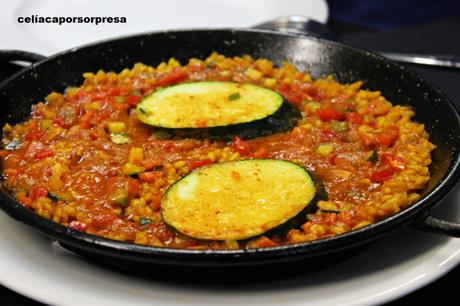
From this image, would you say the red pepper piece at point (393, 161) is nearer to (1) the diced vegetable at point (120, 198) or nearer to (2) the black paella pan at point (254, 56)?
(2) the black paella pan at point (254, 56)

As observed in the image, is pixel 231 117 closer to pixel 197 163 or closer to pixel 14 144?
pixel 197 163

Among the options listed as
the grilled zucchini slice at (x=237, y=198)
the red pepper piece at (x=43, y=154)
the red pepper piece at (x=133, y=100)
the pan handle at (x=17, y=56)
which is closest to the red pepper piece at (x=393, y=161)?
the grilled zucchini slice at (x=237, y=198)

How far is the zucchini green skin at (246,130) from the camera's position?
3.96 m

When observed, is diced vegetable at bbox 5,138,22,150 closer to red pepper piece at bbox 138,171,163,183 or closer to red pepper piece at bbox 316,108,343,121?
red pepper piece at bbox 138,171,163,183

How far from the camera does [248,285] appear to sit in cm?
301

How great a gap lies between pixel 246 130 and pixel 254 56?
1.21 m

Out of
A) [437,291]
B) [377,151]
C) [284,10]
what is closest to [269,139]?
[377,151]

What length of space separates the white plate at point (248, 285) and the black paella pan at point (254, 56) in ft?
0.36

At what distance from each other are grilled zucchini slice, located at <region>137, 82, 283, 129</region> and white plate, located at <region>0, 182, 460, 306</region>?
3.76 feet

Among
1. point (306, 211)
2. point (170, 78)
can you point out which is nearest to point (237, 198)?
point (306, 211)

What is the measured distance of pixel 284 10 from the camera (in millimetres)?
6871

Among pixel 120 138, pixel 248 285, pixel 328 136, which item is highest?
pixel 328 136

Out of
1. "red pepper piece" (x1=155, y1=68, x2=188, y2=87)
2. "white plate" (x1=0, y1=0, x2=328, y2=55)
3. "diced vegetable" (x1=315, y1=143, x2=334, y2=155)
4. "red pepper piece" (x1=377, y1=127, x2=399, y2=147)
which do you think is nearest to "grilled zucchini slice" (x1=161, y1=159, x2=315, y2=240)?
"diced vegetable" (x1=315, y1=143, x2=334, y2=155)

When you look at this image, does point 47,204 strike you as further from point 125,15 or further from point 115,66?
point 125,15
